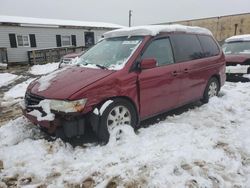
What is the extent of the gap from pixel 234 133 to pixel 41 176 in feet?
10.6

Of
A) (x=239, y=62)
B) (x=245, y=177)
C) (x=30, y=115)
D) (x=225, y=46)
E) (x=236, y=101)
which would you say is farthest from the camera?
(x=225, y=46)

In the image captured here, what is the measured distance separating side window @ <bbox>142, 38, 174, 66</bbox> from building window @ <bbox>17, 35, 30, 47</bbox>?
58.3ft

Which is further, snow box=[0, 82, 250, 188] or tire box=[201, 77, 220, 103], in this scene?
tire box=[201, 77, 220, 103]

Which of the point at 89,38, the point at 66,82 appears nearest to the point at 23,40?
the point at 89,38

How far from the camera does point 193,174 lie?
3.15 m

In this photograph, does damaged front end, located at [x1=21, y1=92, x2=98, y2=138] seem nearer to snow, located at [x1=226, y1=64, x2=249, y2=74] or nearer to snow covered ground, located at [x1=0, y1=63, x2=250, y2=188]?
snow covered ground, located at [x1=0, y1=63, x2=250, y2=188]

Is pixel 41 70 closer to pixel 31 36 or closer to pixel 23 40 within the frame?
pixel 23 40

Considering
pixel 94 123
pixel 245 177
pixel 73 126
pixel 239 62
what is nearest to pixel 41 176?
pixel 73 126

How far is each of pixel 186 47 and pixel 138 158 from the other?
294cm

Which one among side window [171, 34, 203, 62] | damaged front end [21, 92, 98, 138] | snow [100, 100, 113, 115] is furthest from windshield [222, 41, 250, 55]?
damaged front end [21, 92, 98, 138]

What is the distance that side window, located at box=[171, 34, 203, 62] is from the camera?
5188 millimetres

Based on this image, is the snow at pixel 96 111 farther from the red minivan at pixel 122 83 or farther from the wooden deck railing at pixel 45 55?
the wooden deck railing at pixel 45 55

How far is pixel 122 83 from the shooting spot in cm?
411

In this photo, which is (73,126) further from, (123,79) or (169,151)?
(169,151)
